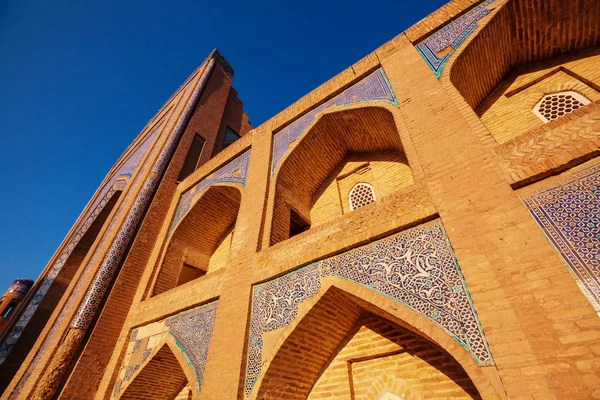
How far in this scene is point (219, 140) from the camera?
899 centimetres

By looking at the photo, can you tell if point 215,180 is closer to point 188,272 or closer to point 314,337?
point 188,272

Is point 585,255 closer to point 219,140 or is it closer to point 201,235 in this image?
point 201,235

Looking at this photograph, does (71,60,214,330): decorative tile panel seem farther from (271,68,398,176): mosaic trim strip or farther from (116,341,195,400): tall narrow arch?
(271,68,398,176): mosaic trim strip

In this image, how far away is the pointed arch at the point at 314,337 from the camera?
2.58 meters

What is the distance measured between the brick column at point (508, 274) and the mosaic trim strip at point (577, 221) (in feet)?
0.17

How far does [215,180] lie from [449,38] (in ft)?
13.3

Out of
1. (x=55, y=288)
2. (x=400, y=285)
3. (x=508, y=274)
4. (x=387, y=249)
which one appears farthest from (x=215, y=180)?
(x=55, y=288)

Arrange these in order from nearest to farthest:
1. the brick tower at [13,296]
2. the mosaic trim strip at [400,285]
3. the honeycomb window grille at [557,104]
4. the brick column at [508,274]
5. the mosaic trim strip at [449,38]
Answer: the brick column at [508,274] < the mosaic trim strip at [400,285] < the honeycomb window grille at [557,104] < the mosaic trim strip at [449,38] < the brick tower at [13,296]

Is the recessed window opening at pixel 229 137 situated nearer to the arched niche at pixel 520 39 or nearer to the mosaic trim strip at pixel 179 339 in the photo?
the mosaic trim strip at pixel 179 339

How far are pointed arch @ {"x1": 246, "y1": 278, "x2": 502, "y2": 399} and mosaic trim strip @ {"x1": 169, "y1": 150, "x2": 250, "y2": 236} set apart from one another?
8.36ft

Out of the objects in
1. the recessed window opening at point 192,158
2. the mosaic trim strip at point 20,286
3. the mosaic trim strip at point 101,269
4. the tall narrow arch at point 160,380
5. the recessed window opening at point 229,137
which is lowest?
the tall narrow arch at point 160,380

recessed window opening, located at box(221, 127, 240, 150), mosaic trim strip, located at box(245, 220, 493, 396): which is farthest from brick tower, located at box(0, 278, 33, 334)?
mosaic trim strip, located at box(245, 220, 493, 396)

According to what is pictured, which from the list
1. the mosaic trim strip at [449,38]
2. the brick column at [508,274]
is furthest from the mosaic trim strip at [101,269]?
the mosaic trim strip at [449,38]

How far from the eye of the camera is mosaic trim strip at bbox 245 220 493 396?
1969 millimetres
